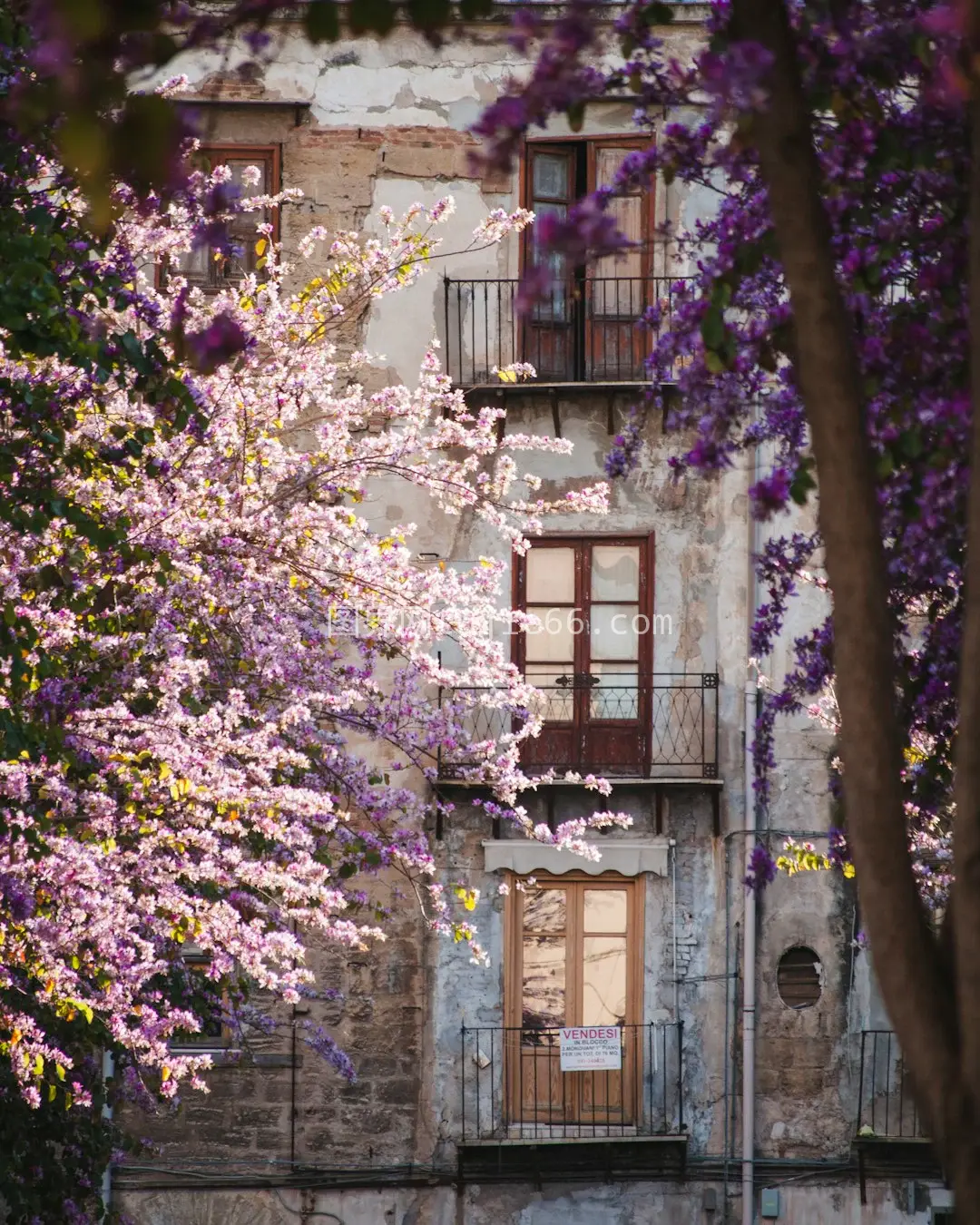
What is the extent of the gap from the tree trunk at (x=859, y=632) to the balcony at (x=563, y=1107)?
1471cm

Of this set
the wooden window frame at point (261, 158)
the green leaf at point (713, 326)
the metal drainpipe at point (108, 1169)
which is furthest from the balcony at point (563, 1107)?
the green leaf at point (713, 326)

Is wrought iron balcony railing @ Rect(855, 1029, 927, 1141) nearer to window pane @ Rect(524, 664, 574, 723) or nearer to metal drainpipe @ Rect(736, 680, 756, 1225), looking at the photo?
metal drainpipe @ Rect(736, 680, 756, 1225)

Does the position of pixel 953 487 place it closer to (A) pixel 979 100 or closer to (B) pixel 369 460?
(A) pixel 979 100

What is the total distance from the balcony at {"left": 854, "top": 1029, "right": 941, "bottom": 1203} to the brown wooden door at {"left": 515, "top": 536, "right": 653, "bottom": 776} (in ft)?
10.2

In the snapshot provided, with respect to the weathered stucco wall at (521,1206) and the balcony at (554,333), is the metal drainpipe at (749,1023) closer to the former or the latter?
the weathered stucco wall at (521,1206)

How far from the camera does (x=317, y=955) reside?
18766 millimetres

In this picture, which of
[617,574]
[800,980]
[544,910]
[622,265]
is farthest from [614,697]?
[622,265]

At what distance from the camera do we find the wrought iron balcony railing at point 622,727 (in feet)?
61.7

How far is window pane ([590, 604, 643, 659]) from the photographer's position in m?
19.3

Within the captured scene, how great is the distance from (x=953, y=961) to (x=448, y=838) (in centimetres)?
1513

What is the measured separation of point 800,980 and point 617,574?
154 inches

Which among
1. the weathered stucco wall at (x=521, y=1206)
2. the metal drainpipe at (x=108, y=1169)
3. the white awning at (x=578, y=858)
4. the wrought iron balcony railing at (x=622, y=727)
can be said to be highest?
the wrought iron balcony railing at (x=622, y=727)

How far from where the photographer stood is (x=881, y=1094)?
18.5 meters

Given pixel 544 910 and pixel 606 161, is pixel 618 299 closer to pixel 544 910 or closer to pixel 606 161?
pixel 606 161
